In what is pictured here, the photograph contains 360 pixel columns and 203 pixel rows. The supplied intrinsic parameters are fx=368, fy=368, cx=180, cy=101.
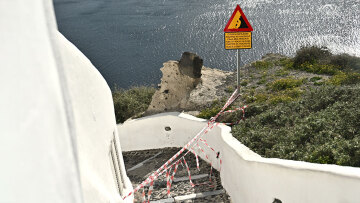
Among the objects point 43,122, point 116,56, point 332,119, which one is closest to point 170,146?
point 332,119

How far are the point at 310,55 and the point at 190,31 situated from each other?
614 inches

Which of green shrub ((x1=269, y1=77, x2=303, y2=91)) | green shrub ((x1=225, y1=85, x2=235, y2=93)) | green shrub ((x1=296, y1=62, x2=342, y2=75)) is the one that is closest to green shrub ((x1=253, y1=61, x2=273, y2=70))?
green shrub ((x1=296, y1=62, x2=342, y2=75))

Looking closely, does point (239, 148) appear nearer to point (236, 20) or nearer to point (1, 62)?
point (236, 20)

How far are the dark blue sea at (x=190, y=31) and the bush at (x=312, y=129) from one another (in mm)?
13628

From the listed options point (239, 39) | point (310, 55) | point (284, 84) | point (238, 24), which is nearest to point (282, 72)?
point (310, 55)

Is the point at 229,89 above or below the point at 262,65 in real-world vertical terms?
below

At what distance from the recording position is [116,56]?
26859 mm

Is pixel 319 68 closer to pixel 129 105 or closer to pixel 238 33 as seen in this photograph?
pixel 238 33

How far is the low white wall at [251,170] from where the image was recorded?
437 cm

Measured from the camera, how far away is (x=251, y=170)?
6.46 metres

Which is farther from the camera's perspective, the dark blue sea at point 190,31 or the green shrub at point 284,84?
the dark blue sea at point 190,31

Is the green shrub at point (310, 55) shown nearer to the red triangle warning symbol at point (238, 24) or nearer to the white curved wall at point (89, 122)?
the red triangle warning symbol at point (238, 24)

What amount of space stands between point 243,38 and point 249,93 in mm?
1974

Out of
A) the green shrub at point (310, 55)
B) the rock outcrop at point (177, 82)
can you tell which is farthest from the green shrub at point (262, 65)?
the rock outcrop at point (177, 82)
